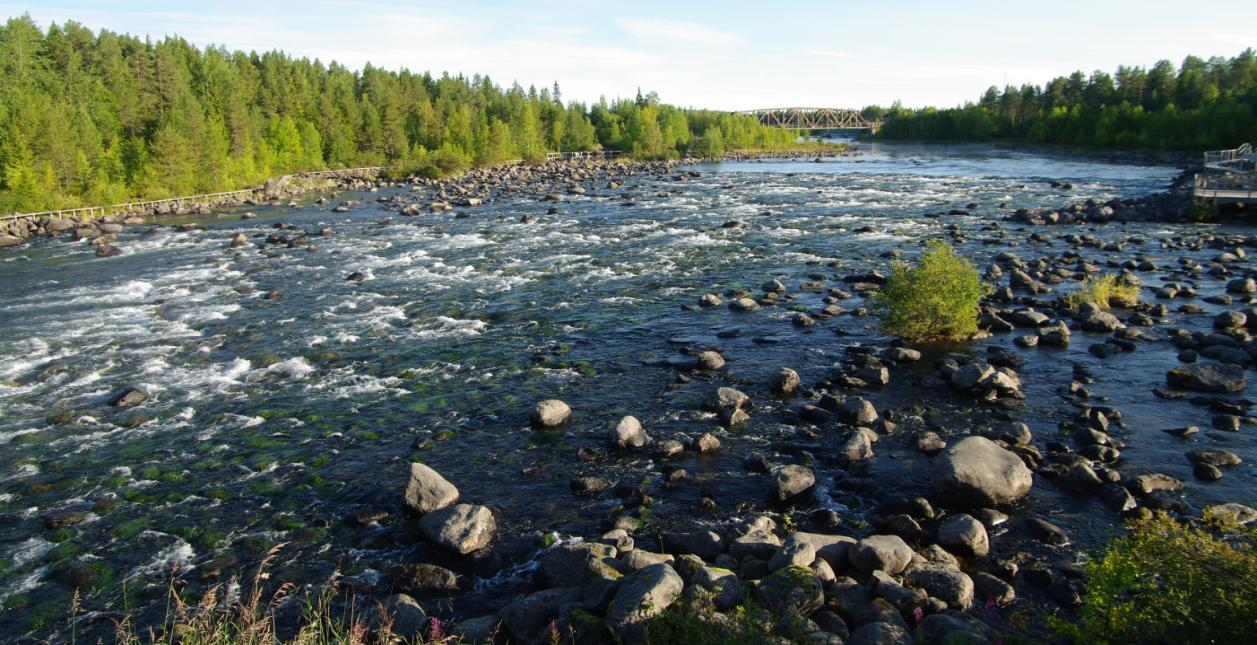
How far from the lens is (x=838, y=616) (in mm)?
→ 11492

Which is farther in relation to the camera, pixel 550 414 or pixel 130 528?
pixel 550 414

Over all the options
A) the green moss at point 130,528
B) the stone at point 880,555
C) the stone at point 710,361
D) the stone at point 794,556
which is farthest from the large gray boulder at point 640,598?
the stone at point 710,361

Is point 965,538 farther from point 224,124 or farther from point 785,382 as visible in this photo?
point 224,124

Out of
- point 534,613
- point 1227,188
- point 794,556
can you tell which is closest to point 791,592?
point 794,556

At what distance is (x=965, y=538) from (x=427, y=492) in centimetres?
1145

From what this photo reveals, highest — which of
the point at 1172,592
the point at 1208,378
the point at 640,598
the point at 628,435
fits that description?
the point at 1172,592

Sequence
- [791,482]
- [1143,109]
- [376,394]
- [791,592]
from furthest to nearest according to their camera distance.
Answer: [1143,109] → [376,394] → [791,482] → [791,592]

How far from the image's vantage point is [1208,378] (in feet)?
72.3

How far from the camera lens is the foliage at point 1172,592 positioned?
306 inches

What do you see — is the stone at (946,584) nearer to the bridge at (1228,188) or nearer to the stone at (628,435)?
the stone at (628,435)

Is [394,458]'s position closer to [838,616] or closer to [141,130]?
[838,616]

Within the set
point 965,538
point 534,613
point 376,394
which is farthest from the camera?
point 376,394

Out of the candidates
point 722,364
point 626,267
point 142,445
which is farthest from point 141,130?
point 722,364

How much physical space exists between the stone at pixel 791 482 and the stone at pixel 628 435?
3985mm
